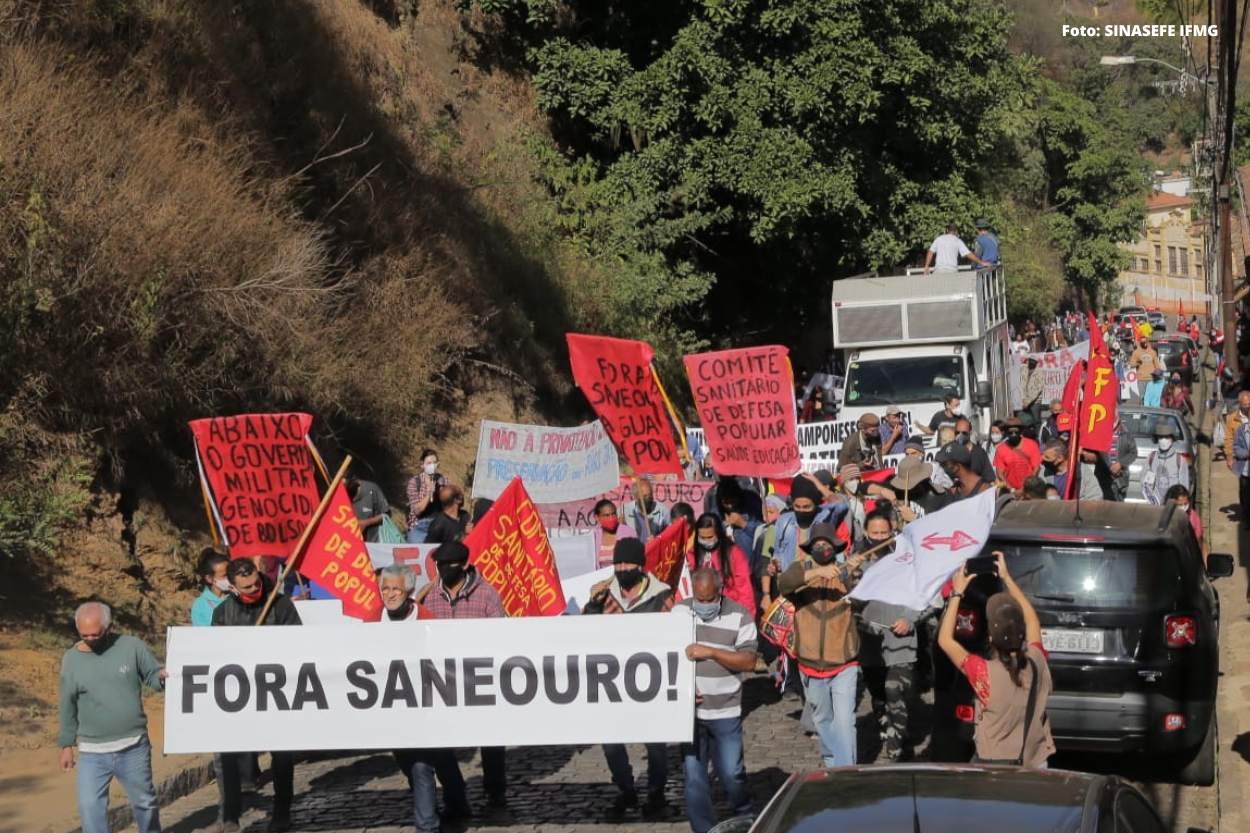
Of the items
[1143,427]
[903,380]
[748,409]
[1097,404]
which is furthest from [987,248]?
[748,409]

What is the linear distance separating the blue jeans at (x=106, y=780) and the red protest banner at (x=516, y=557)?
2.39 meters

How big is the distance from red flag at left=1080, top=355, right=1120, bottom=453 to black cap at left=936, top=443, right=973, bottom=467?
1111 mm

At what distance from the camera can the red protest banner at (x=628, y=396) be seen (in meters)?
14.2

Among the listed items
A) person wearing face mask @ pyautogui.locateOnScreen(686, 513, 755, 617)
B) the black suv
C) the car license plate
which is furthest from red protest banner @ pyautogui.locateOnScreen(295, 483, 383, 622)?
the car license plate

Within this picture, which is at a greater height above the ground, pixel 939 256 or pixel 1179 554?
pixel 939 256

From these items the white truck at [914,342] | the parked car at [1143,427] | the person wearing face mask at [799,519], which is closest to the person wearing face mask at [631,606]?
the person wearing face mask at [799,519]

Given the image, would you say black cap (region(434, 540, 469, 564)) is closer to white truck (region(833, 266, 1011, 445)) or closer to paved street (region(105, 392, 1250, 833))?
paved street (region(105, 392, 1250, 833))

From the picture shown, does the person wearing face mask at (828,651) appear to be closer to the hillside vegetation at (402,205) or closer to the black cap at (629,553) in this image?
the black cap at (629,553)

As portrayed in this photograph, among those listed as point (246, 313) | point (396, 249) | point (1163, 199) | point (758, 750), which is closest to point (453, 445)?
point (396, 249)

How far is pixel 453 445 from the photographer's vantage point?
923 inches

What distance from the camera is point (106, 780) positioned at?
9.02 metres

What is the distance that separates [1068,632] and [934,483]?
18.6 feet

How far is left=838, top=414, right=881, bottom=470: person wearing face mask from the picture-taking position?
18.2 m

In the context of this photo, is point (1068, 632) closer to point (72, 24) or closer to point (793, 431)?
point (793, 431)
